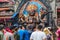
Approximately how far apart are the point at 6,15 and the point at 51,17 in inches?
170

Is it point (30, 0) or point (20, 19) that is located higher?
point (30, 0)

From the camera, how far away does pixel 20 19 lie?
2659 centimetres

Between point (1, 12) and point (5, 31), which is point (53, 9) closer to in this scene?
point (1, 12)

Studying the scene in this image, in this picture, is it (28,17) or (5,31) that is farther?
(28,17)

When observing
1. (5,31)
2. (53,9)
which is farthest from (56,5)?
(5,31)

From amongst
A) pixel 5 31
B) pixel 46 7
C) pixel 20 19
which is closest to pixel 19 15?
pixel 20 19

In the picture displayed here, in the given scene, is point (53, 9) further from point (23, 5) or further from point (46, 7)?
point (23, 5)

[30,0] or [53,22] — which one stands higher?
[30,0]

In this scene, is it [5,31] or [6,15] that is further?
[6,15]

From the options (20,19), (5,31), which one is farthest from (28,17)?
(5,31)

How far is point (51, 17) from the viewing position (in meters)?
26.6

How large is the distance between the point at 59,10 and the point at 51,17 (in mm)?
1167

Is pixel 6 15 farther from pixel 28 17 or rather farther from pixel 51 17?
pixel 51 17

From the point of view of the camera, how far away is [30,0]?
90.0ft
